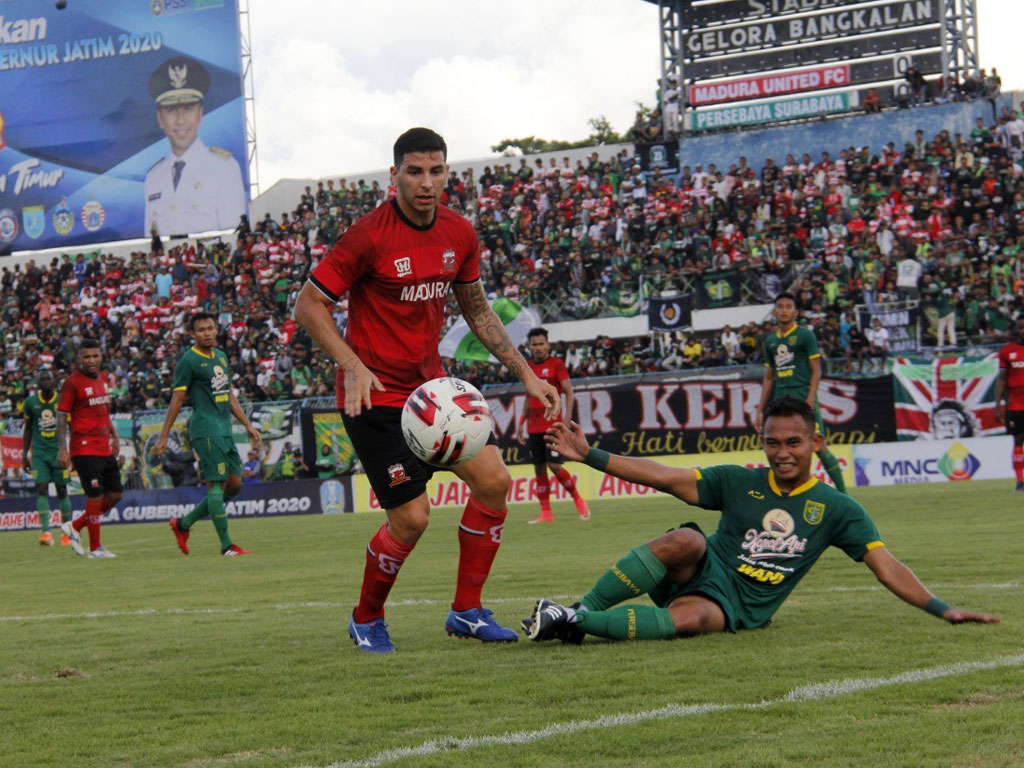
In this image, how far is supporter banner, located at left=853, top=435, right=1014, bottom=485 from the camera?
23.1m

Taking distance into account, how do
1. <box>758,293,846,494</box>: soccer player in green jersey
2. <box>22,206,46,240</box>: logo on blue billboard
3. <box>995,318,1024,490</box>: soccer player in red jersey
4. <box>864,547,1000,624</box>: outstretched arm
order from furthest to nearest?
1. <box>22,206,46,240</box>: logo on blue billboard
2. <box>995,318,1024,490</box>: soccer player in red jersey
3. <box>758,293,846,494</box>: soccer player in green jersey
4. <box>864,547,1000,624</box>: outstretched arm

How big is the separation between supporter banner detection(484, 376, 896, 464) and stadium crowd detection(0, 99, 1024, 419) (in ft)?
2.79

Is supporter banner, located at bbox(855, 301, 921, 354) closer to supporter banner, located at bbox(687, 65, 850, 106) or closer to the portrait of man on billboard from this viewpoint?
supporter banner, located at bbox(687, 65, 850, 106)

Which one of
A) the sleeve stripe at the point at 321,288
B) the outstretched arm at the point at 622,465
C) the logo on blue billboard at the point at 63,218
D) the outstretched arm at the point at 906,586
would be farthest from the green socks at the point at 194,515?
the logo on blue billboard at the point at 63,218

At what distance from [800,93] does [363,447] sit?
32921mm

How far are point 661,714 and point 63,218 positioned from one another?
4164 centimetres

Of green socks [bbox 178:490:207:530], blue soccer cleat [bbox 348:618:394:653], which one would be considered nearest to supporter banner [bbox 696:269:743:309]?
green socks [bbox 178:490:207:530]

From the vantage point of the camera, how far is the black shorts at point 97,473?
17.0 m

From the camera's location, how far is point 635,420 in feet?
86.9

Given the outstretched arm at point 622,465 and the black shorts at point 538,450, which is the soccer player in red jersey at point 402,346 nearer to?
the outstretched arm at point 622,465

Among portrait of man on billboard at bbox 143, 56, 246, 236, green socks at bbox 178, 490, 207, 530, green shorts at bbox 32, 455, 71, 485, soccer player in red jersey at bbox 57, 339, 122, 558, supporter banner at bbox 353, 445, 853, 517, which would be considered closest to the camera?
green socks at bbox 178, 490, 207, 530

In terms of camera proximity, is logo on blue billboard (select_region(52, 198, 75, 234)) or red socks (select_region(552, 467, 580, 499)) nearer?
red socks (select_region(552, 467, 580, 499))

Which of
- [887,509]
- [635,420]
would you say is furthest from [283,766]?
[635,420]

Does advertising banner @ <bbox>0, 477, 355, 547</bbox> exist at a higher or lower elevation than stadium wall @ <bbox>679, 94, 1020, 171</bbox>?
lower
